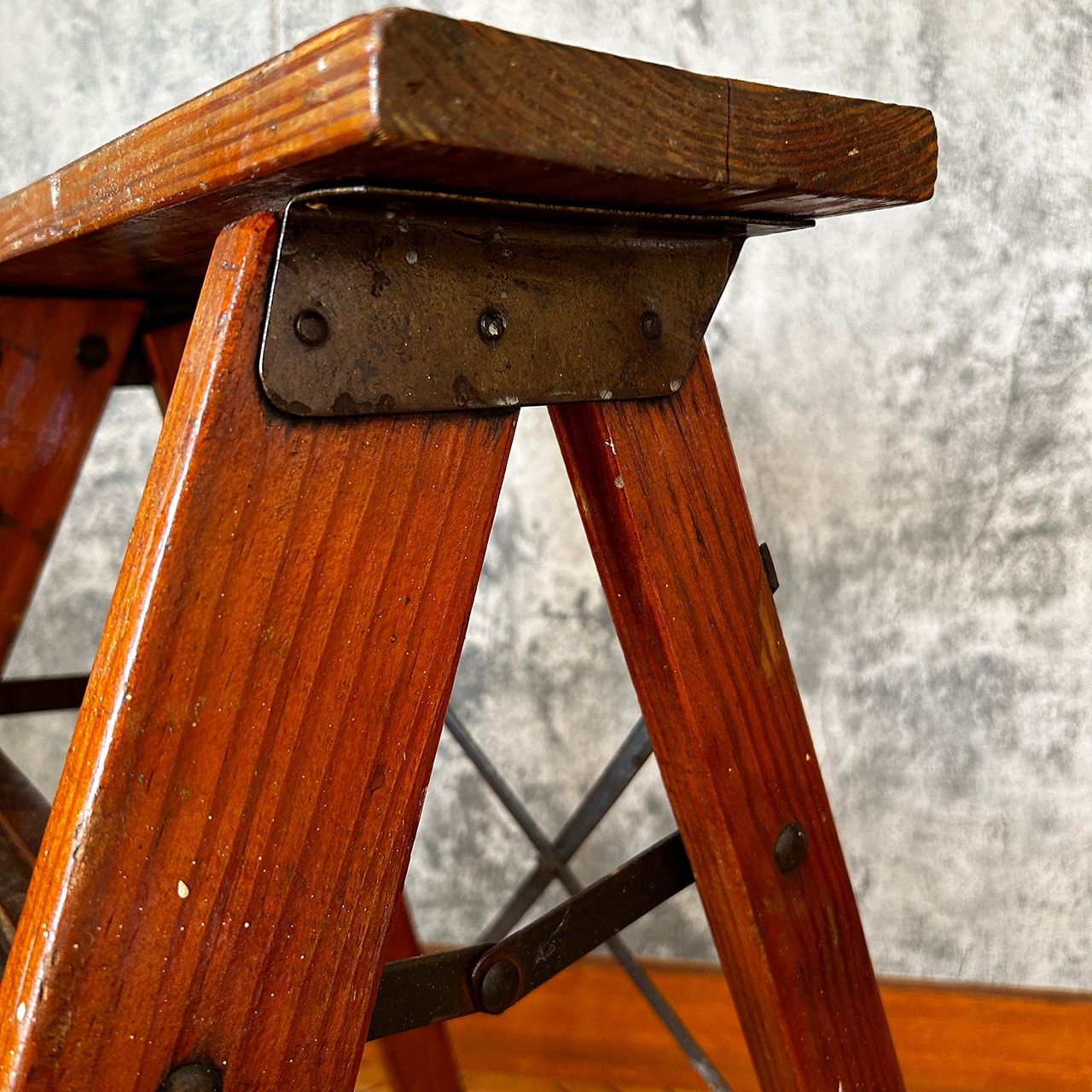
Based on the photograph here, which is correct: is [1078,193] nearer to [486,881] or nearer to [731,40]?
[731,40]

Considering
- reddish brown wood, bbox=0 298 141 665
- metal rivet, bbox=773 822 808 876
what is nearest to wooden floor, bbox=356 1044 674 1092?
reddish brown wood, bbox=0 298 141 665

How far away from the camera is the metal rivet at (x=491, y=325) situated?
1.66 feet

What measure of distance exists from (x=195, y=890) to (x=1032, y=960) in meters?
1.31

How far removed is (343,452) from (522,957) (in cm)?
34

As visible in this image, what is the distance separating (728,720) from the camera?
25.5 inches

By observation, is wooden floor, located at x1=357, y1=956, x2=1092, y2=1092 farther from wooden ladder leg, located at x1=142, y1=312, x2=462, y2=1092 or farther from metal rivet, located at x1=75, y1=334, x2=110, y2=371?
metal rivet, located at x1=75, y1=334, x2=110, y2=371

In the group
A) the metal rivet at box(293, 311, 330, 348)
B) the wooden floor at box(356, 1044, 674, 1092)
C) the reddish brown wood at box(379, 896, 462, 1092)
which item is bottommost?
the wooden floor at box(356, 1044, 674, 1092)

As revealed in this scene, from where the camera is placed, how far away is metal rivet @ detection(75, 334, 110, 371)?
3.05 ft

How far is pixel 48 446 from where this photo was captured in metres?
0.95

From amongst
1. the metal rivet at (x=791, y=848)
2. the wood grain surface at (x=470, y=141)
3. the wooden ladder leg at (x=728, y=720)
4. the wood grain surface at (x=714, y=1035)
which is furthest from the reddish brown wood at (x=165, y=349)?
the wood grain surface at (x=714, y=1035)

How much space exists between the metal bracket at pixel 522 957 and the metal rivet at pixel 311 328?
12.9 inches

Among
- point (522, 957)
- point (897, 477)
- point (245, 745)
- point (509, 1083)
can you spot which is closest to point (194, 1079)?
point (245, 745)

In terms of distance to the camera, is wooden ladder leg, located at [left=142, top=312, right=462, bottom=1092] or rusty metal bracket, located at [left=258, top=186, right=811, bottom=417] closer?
rusty metal bracket, located at [left=258, top=186, right=811, bottom=417]

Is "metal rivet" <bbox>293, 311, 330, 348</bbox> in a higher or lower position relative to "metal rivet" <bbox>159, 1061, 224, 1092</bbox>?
higher
